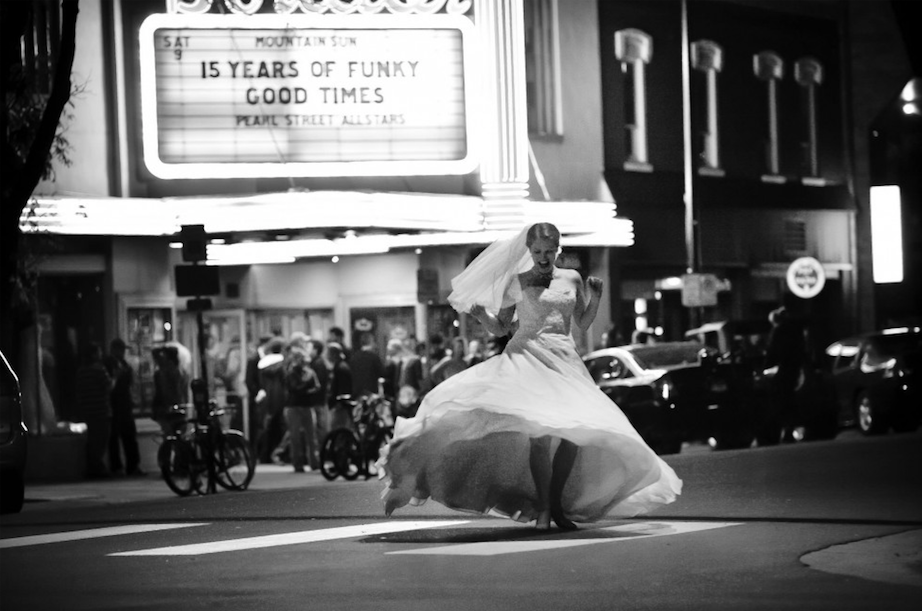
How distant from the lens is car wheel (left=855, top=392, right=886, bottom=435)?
1161 inches

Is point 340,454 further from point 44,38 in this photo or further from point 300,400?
point 44,38

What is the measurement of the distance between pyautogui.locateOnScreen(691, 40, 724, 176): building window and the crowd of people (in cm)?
1375

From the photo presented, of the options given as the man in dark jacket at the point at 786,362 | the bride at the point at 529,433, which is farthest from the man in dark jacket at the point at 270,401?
the bride at the point at 529,433

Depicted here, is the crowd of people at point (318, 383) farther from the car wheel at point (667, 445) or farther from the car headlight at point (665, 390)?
the car wheel at point (667, 445)

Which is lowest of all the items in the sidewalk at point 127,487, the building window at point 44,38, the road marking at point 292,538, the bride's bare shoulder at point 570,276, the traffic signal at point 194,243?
the sidewalk at point 127,487

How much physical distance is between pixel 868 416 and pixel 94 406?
1199cm

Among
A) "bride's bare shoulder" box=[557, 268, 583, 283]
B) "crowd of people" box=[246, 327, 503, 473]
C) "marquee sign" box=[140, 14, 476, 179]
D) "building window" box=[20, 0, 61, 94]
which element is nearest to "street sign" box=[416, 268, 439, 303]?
"crowd of people" box=[246, 327, 503, 473]

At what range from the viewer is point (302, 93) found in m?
26.9

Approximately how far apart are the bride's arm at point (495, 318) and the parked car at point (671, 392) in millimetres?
13380

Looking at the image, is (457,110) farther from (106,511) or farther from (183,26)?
(106,511)

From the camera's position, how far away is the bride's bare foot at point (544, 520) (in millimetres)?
12414

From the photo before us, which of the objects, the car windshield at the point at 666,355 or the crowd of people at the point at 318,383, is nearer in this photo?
the crowd of people at the point at 318,383

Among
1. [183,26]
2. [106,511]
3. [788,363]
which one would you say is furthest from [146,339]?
[106,511]

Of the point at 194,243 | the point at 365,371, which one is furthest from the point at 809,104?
the point at 194,243
